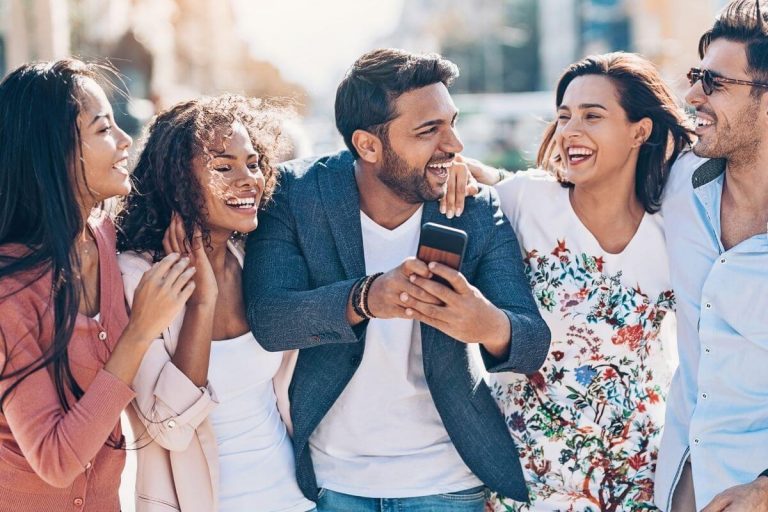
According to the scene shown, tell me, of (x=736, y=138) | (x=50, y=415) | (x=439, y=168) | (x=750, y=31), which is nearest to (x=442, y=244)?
(x=439, y=168)

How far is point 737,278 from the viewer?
3564mm

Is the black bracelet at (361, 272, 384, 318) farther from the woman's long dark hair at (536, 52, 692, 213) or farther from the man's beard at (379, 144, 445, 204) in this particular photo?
the woman's long dark hair at (536, 52, 692, 213)

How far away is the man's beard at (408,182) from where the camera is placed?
3869 millimetres

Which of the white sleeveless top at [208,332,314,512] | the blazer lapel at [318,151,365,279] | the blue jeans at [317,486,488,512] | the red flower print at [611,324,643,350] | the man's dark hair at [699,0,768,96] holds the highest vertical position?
the man's dark hair at [699,0,768,96]

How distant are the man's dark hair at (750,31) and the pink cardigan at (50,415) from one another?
7.88ft

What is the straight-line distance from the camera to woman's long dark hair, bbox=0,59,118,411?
305cm

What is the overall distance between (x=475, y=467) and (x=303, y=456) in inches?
→ 24.1

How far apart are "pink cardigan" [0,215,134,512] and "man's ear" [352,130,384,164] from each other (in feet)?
4.01

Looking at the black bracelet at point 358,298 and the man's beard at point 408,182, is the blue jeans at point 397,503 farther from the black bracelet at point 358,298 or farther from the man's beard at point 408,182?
the man's beard at point 408,182

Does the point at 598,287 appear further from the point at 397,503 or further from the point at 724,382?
the point at 397,503

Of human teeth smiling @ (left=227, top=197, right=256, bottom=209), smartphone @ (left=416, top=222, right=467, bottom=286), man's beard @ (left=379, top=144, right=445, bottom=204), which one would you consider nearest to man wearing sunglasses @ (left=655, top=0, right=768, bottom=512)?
man's beard @ (left=379, top=144, right=445, bottom=204)

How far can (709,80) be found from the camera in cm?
382

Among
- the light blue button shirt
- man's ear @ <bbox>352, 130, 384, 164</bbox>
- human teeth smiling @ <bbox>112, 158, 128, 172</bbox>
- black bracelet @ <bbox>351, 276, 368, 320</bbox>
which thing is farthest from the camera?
man's ear @ <bbox>352, 130, 384, 164</bbox>

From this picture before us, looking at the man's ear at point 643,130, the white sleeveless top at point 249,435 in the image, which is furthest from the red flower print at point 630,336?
the white sleeveless top at point 249,435
